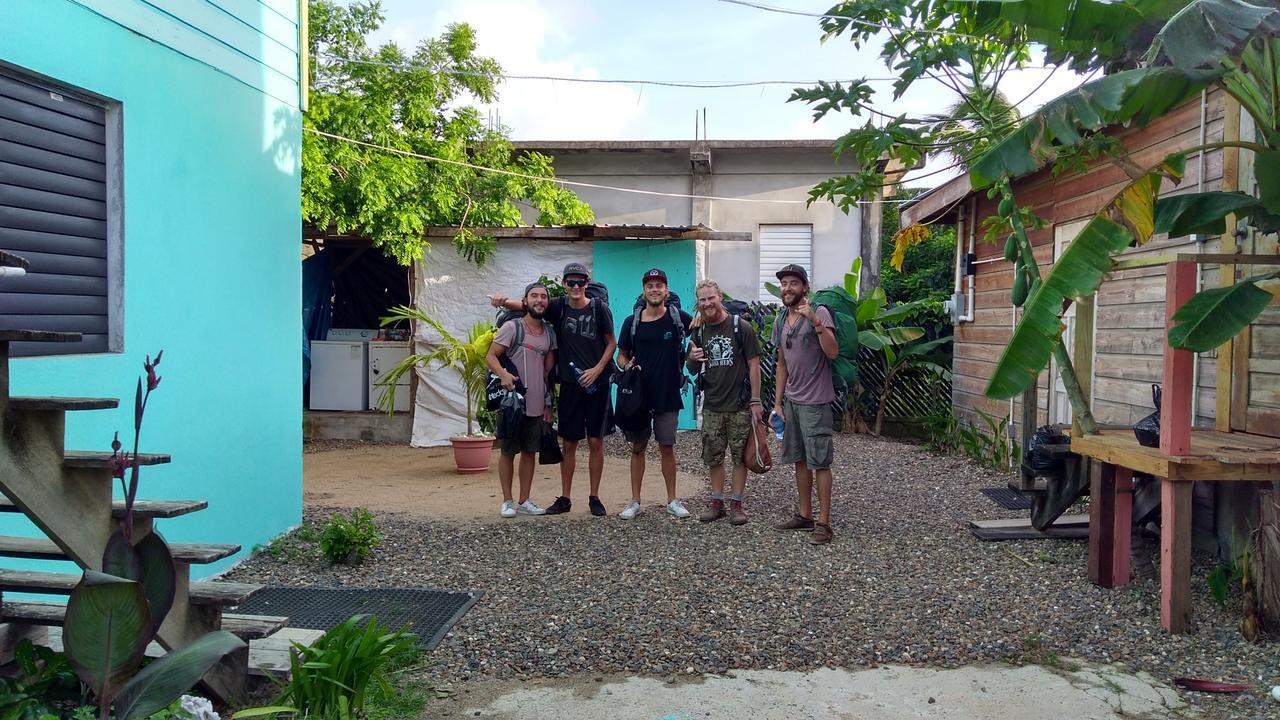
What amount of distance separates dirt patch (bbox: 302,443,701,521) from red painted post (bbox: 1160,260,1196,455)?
3972 millimetres

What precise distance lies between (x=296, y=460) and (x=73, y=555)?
380cm

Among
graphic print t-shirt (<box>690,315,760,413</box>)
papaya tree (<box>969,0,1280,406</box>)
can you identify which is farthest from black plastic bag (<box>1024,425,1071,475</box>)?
graphic print t-shirt (<box>690,315,760,413</box>)

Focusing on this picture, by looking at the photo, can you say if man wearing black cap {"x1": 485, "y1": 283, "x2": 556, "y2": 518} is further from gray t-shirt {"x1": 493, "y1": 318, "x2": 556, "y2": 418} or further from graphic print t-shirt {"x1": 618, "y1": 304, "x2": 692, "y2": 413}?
graphic print t-shirt {"x1": 618, "y1": 304, "x2": 692, "y2": 413}

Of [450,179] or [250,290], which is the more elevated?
[450,179]

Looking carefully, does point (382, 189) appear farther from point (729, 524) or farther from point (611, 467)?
point (729, 524)

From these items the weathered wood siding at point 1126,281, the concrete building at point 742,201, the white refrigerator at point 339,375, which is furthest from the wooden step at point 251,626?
the concrete building at point 742,201

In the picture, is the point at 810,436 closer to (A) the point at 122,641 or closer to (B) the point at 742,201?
(A) the point at 122,641

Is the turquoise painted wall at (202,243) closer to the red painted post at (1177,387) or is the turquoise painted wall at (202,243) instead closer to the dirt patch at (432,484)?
the dirt patch at (432,484)

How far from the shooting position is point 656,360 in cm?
672

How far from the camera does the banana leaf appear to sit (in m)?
4.19

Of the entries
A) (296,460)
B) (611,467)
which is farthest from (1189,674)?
(611,467)

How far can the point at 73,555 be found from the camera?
2928 mm

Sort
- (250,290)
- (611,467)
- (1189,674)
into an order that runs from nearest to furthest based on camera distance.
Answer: (1189,674) < (250,290) < (611,467)

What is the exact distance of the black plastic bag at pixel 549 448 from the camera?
6.77 metres
